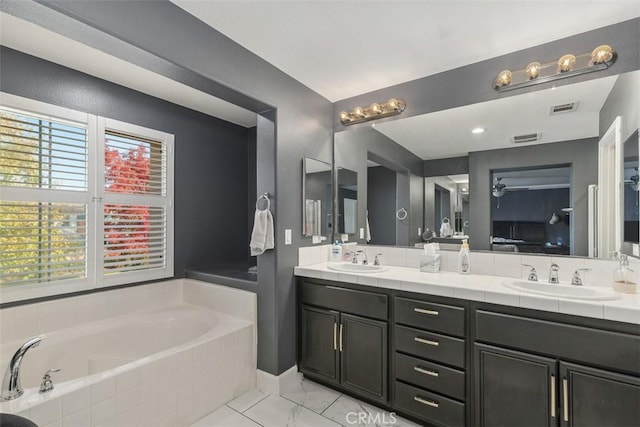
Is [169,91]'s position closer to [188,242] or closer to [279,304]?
[188,242]

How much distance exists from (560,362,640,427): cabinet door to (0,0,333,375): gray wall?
1.74 m

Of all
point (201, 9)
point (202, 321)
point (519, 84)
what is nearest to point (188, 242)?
point (202, 321)

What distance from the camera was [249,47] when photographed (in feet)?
6.72

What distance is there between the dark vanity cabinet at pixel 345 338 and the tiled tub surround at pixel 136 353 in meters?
0.44

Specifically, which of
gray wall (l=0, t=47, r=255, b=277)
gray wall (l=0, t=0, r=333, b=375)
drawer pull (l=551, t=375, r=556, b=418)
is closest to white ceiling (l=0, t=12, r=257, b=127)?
gray wall (l=0, t=47, r=255, b=277)

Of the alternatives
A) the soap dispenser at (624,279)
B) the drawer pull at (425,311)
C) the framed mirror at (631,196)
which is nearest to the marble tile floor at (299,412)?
the drawer pull at (425,311)

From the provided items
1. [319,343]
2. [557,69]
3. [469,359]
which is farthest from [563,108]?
[319,343]

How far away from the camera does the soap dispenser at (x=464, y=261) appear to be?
2167 millimetres

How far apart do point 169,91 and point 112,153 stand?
2.47 feet

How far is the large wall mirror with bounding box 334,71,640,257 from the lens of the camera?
184 cm

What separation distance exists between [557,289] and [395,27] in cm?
185

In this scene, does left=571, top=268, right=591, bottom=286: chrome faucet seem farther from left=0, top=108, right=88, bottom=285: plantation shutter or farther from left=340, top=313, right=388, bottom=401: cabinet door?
left=0, top=108, right=88, bottom=285: plantation shutter

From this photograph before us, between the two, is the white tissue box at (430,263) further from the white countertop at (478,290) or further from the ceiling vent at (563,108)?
the ceiling vent at (563,108)

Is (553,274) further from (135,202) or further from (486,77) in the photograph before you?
(135,202)
